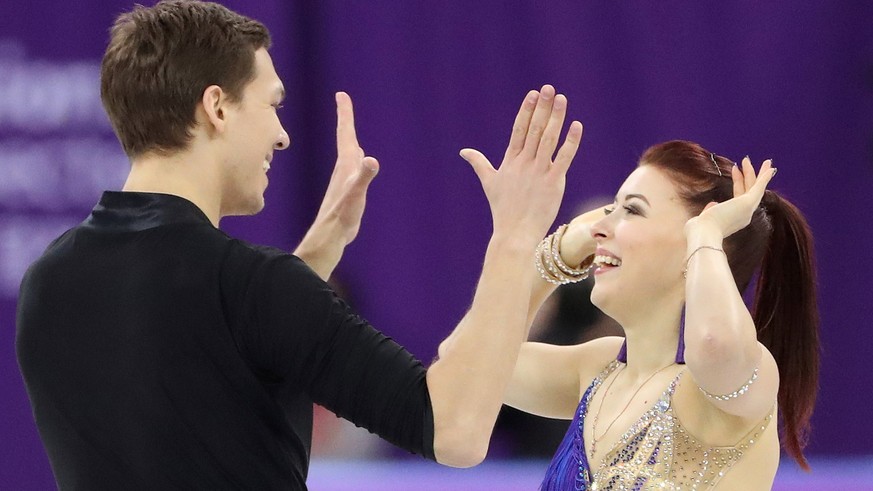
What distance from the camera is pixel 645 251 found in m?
2.09

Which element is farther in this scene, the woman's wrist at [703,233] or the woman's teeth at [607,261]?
the woman's teeth at [607,261]

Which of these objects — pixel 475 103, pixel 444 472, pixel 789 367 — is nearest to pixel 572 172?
pixel 475 103

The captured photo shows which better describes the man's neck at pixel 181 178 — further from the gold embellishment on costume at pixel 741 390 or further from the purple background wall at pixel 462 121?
the purple background wall at pixel 462 121

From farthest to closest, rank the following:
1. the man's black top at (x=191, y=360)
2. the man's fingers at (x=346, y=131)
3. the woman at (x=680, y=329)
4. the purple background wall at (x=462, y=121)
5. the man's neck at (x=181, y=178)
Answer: the purple background wall at (x=462, y=121) < the woman at (x=680, y=329) < the man's fingers at (x=346, y=131) < the man's neck at (x=181, y=178) < the man's black top at (x=191, y=360)

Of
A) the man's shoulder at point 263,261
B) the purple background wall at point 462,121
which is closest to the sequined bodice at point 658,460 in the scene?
the man's shoulder at point 263,261

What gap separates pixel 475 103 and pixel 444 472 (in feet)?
3.95

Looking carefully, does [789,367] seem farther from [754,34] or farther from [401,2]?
[401,2]

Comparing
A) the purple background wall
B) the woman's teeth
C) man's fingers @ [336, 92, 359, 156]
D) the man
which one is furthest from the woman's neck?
the purple background wall

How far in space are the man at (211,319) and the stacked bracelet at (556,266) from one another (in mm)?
914

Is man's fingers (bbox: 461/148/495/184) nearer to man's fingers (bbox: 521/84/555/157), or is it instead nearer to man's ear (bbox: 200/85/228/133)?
man's fingers (bbox: 521/84/555/157)

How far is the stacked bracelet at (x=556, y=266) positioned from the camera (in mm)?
2258

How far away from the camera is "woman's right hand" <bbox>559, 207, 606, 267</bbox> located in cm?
222

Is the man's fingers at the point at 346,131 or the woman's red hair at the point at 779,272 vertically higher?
the man's fingers at the point at 346,131

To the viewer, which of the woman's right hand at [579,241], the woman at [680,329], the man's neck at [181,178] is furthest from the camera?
the woman's right hand at [579,241]
